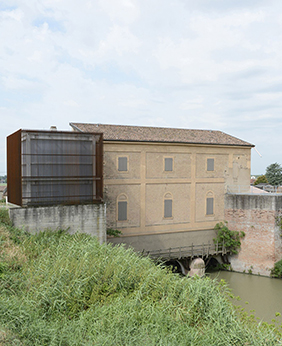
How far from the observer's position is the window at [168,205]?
69.2ft

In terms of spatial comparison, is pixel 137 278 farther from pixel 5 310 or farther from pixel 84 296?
pixel 5 310

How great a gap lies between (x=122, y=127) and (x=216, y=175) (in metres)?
7.26

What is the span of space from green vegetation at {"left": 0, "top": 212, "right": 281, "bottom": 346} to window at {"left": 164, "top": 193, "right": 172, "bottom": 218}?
37.1 feet

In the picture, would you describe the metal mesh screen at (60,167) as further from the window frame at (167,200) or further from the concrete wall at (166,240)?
the window frame at (167,200)

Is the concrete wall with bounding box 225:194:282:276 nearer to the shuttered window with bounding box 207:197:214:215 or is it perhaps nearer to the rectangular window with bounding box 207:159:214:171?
the shuttered window with bounding box 207:197:214:215

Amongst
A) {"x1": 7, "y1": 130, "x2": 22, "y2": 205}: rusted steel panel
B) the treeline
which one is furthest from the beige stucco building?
the treeline

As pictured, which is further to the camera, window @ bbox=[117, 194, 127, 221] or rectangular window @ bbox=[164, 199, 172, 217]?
rectangular window @ bbox=[164, 199, 172, 217]

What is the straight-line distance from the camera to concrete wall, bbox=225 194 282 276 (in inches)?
814

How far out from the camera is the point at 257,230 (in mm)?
21250

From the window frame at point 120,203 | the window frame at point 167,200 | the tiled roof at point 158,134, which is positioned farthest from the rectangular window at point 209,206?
the window frame at point 120,203

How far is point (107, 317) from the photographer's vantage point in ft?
23.0

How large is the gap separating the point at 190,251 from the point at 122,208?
515 cm

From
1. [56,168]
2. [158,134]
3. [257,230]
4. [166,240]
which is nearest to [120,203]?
[166,240]

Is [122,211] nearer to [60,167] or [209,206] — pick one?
[60,167]
